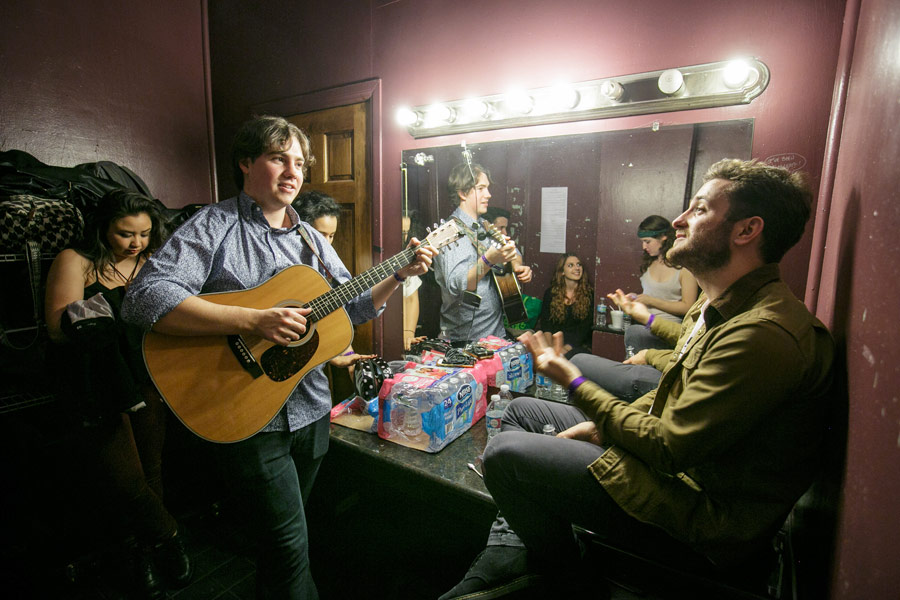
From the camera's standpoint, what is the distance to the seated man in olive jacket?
3.05ft

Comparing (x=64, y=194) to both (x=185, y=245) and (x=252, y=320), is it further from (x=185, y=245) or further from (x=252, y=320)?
(x=252, y=320)

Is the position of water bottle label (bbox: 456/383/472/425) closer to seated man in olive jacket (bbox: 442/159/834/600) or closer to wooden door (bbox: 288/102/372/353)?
seated man in olive jacket (bbox: 442/159/834/600)

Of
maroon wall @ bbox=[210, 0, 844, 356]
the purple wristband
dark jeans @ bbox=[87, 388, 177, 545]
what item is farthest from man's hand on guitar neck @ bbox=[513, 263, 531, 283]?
dark jeans @ bbox=[87, 388, 177, 545]

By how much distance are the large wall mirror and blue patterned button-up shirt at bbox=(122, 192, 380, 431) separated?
3.21ft

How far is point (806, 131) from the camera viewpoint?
5.01 ft

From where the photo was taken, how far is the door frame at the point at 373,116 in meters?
2.55

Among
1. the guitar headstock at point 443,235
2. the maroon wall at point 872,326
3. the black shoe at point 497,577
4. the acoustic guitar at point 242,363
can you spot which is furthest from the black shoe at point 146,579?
the maroon wall at point 872,326

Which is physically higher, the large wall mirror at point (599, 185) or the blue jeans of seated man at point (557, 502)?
the large wall mirror at point (599, 185)

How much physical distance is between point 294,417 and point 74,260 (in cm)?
136

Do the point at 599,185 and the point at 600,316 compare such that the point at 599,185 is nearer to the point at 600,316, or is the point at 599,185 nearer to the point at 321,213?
the point at 600,316

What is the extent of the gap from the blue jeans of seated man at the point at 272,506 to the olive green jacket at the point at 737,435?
982 millimetres

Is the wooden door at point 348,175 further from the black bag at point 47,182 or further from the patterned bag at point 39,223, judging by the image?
the patterned bag at point 39,223

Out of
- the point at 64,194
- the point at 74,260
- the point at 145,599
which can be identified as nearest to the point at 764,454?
the point at 145,599

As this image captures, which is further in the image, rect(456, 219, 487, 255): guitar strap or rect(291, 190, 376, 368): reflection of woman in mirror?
rect(291, 190, 376, 368): reflection of woman in mirror
